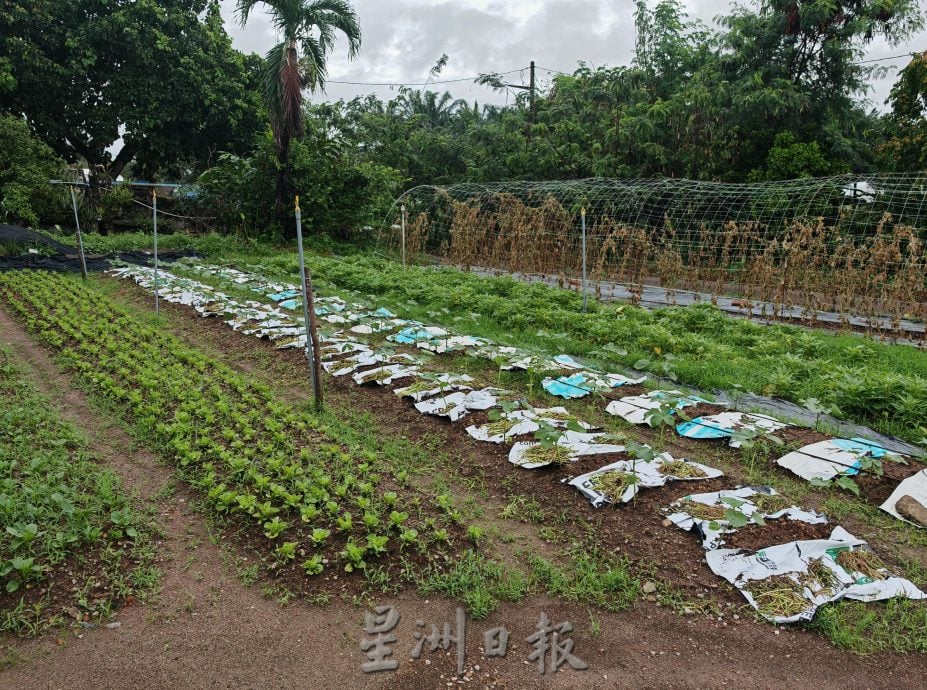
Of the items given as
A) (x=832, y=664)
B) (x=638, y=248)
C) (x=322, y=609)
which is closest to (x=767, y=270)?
Answer: (x=638, y=248)

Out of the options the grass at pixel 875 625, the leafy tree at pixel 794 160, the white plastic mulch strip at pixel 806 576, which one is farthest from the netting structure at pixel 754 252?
the grass at pixel 875 625

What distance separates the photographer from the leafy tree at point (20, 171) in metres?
13.7

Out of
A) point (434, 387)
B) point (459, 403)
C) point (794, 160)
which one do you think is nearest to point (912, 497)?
point (459, 403)

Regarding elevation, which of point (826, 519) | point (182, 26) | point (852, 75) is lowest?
point (826, 519)

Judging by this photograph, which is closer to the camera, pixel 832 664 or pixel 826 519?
pixel 832 664

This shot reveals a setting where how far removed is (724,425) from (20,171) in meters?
15.6

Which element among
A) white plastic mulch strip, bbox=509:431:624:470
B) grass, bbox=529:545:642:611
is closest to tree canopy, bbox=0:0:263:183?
white plastic mulch strip, bbox=509:431:624:470

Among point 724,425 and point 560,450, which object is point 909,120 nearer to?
point 724,425

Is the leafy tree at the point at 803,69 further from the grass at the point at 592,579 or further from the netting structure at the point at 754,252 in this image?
the grass at the point at 592,579

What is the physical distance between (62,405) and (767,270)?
7789 millimetres

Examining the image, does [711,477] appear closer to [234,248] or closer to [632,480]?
[632,480]

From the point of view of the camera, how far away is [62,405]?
15.9 feet

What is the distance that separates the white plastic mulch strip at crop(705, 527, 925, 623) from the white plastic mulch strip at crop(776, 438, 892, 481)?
2.31 feet

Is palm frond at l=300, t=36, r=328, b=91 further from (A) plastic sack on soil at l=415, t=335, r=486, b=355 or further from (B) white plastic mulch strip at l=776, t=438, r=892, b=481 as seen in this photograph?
(B) white plastic mulch strip at l=776, t=438, r=892, b=481
